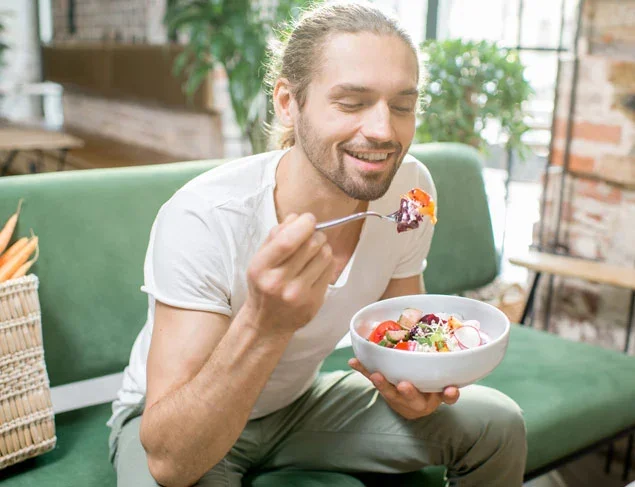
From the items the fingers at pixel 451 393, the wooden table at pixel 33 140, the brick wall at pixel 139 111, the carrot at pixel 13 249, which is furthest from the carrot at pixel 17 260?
the wooden table at pixel 33 140

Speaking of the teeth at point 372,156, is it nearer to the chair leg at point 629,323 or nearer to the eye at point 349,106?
the eye at point 349,106

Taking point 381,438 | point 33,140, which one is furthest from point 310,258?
point 33,140

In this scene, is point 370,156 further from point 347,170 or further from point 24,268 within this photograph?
point 24,268

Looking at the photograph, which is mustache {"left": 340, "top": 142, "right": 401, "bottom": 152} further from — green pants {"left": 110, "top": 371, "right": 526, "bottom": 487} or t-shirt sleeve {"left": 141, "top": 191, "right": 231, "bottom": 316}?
green pants {"left": 110, "top": 371, "right": 526, "bottom": 487}

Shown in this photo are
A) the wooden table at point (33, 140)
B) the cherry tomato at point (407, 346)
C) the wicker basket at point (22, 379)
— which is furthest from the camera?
the wooden table at point (33, 140)

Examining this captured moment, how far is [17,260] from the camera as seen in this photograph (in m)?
1.39

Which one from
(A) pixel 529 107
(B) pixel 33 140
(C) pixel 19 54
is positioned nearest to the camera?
(A) pixel 529 107

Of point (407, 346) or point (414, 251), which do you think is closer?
point (407, 346)

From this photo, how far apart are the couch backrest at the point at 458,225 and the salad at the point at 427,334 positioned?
91 centimetres

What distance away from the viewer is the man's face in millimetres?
1139

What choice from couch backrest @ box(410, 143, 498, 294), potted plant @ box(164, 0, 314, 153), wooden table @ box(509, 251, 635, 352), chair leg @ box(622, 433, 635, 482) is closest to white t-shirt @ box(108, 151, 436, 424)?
couch backrest @ box(410, 143, 498, 294)

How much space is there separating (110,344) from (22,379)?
0.92 feet

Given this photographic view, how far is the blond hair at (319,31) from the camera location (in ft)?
3.88

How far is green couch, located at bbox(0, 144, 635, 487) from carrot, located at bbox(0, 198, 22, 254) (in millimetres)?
20
